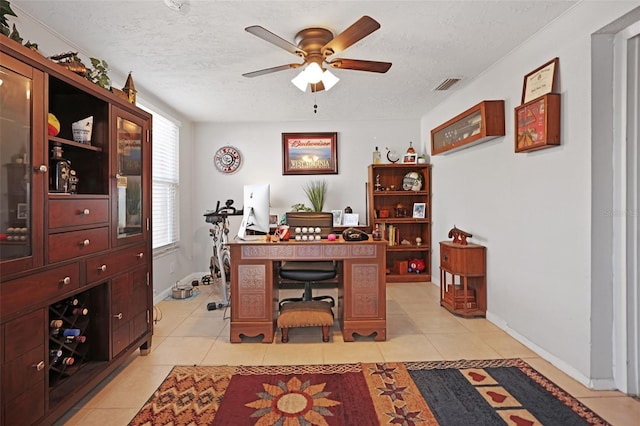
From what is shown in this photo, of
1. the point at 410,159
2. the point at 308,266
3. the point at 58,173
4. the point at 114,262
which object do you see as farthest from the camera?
the point at 410,159

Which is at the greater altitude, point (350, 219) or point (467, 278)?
point (350, 219)

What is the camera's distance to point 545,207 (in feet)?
8.64

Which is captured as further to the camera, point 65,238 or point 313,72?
point 313,72

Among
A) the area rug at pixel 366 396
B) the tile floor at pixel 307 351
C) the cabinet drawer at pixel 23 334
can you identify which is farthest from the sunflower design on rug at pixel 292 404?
the cabinet drawer at pixel 23 334

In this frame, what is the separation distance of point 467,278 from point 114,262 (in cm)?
335

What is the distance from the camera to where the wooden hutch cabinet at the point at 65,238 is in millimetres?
1562

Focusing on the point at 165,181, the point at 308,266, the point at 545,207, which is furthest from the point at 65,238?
the point at 545,207

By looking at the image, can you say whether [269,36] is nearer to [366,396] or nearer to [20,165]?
[20,165]

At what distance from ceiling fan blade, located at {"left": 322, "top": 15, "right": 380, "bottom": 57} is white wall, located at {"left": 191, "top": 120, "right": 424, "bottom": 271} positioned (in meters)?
3.00

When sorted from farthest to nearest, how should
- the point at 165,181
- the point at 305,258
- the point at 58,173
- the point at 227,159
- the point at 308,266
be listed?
the point at 227,159 < the point at 165,181 < the point at 308,266 < the point at 305,258 < the point at 58,173

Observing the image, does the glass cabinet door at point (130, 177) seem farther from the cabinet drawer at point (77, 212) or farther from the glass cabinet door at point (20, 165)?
the glass cabinet door at point (20, 165)

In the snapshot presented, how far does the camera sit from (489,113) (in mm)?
3215

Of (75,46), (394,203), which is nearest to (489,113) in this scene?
(394,203)

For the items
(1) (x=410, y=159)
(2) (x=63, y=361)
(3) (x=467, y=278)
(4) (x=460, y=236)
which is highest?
(1) (x=410, y=159)
